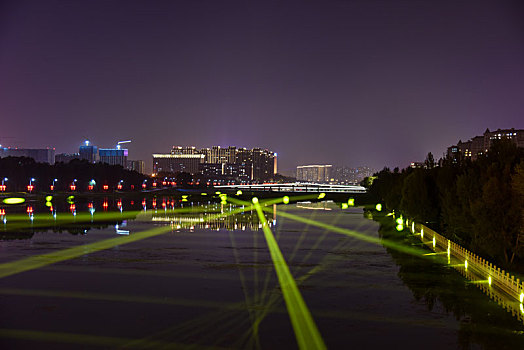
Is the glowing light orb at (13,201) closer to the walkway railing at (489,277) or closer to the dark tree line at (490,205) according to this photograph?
the dark tree line at (490,205)

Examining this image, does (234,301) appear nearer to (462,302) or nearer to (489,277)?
(462,302)

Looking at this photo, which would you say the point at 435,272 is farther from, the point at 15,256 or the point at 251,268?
the point at 15,256

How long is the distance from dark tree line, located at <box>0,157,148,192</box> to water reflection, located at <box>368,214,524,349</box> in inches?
6036

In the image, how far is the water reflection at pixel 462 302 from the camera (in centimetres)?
1967

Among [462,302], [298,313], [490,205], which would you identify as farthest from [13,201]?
[462,302]

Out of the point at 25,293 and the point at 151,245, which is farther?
the point at 151,245

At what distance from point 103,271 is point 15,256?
9.19 m

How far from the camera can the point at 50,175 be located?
173 metres

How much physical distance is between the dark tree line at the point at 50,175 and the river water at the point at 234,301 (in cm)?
13642

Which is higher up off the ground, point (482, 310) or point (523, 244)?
point (523, 244)

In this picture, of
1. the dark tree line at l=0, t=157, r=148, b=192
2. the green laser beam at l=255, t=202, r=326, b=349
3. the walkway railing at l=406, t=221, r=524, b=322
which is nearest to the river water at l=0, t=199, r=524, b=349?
the green laser beam at l=255, t=202, r=326, b=349

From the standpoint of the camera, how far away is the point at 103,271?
31766mm

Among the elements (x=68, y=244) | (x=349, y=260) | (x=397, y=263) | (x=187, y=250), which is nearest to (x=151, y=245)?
(x=187, y=250)

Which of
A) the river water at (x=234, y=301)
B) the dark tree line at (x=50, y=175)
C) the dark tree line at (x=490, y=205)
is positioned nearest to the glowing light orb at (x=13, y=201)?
the dark tree line at (x=50, y=175)
